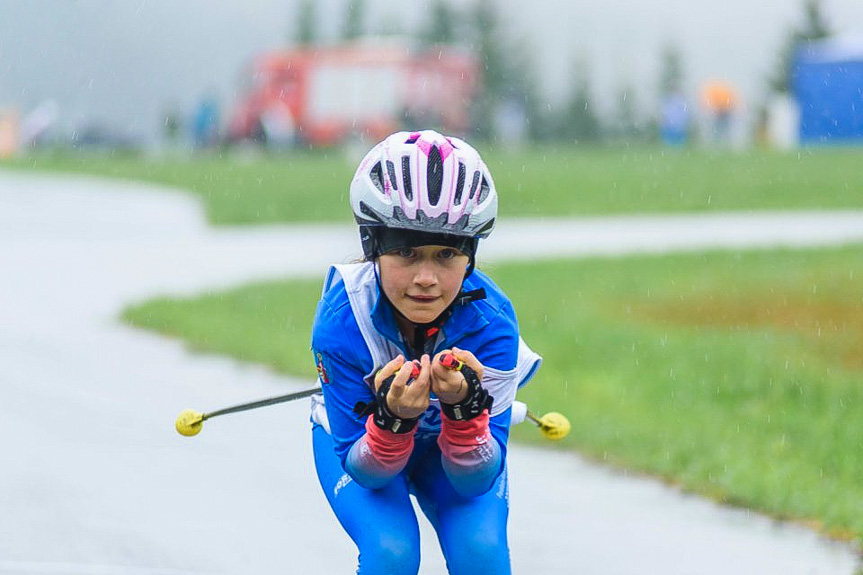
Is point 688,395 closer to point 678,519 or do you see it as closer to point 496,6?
point 678,519

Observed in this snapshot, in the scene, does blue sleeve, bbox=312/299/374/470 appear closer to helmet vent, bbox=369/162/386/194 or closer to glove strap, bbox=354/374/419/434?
glove strap, bbox=354/374/419/434

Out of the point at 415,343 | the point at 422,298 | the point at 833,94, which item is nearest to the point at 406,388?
the point at 422,298

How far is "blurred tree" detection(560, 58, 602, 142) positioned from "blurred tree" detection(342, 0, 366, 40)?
29.0m

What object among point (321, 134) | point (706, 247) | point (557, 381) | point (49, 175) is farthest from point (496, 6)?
point (557, 381)

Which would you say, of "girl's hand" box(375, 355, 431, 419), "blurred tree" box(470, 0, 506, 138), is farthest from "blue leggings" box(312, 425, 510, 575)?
"blurred tree" box(470, 0, 506, 138)

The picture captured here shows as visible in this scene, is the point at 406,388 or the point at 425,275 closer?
A: the point at 406,388

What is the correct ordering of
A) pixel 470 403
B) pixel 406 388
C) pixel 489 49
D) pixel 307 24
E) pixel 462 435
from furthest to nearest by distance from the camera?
pixel 307 24 < pixel 489 49 < pixel 462 435 < pixel 470 403 < pixel 406 388

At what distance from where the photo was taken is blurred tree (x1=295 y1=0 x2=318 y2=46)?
13112cm

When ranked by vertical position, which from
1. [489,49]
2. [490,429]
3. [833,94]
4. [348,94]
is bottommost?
[489,49]

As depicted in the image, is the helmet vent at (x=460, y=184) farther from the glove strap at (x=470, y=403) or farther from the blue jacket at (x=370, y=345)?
the glove strap at (x=470, y=403)

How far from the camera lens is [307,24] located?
132125 mm

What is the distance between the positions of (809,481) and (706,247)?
10198 millimetres

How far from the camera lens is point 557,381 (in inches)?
422

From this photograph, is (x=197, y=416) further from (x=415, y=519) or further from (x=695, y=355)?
(x=695, y=355)
